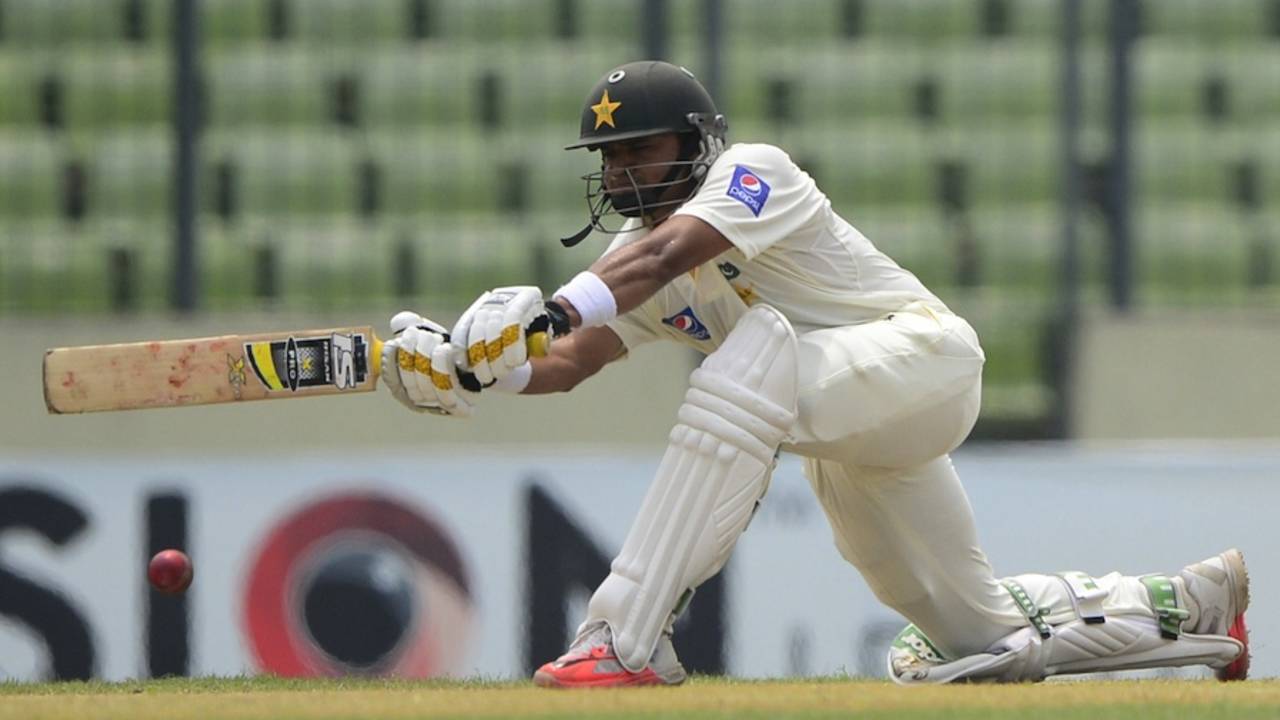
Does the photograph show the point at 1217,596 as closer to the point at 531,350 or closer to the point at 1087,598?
the point at 1087,598

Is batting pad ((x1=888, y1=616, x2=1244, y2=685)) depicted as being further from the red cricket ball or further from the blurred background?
the blurred background

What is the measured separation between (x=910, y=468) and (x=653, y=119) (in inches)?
30.3

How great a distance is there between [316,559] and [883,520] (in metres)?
1.86

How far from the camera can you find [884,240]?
22.4 ft

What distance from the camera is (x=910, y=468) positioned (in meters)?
3.79

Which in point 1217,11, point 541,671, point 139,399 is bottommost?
point 541,671

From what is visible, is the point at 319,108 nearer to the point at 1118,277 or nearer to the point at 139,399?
the point at 1118,277

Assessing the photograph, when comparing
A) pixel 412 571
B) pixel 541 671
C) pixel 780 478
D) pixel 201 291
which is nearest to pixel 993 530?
pixel 780 478

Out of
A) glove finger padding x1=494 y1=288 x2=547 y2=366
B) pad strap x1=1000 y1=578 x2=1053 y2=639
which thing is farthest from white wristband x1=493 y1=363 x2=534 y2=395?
pad strap x1=1000 y1=578 x2=1053 y2=639

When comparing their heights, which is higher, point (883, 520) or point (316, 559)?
point (883, 520)

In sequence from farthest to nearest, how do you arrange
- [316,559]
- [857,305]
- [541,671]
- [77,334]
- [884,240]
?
[884,240] → [77,334] → [316,559] → [857,305] → [541,671]

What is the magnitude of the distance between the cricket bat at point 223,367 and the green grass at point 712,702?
0.52 meters

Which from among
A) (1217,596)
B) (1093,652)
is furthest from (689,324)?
(1217,596)

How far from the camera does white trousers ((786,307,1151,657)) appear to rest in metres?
3.58
